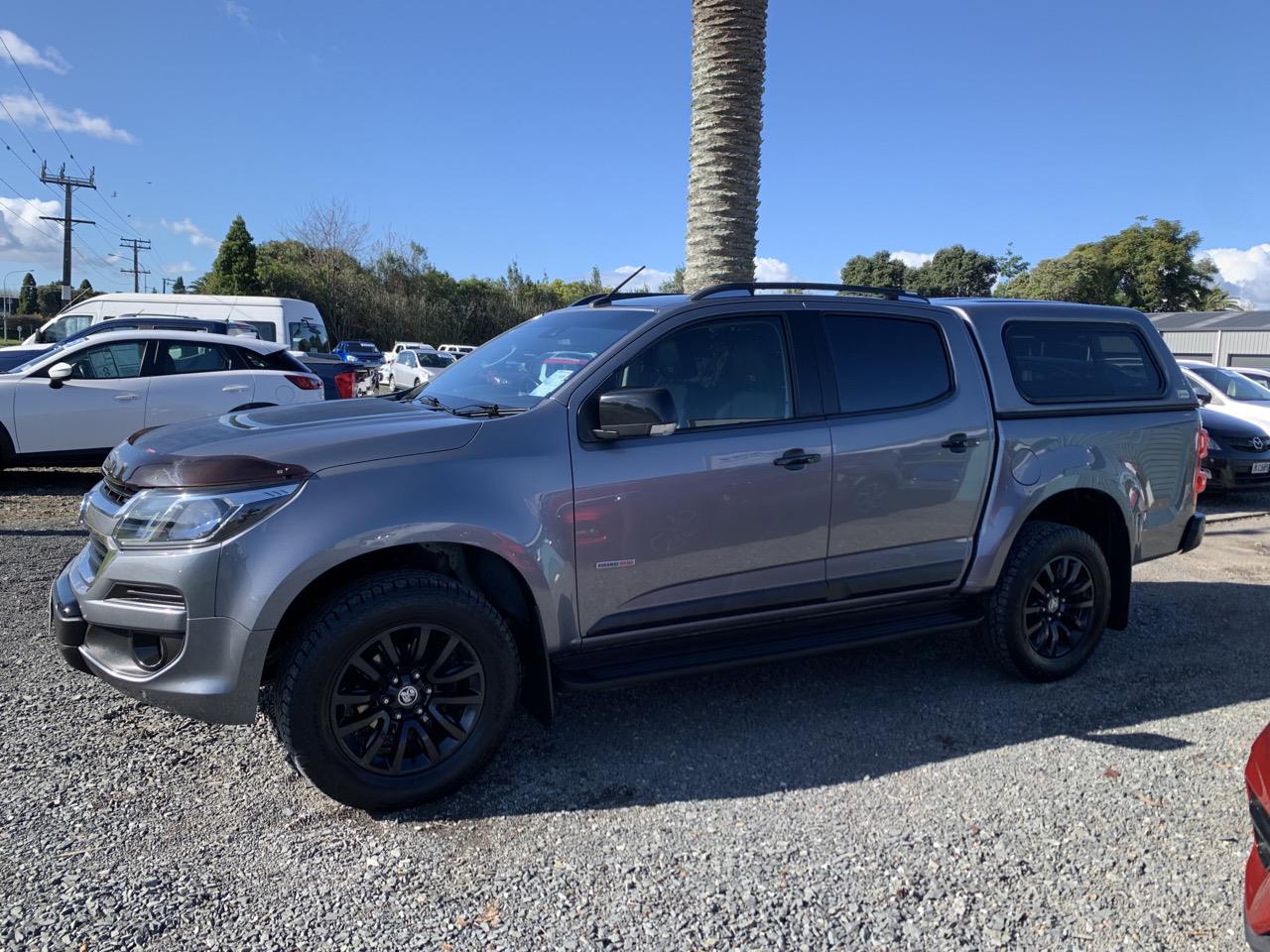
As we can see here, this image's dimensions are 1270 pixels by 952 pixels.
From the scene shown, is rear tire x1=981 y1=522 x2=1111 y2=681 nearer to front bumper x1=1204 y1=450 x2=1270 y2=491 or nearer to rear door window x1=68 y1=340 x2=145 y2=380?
front bumper x1=1204 y1=450 x2=1270 y2=491

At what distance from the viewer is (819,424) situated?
13.3ft

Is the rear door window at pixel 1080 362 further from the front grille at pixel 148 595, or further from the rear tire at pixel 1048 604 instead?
the front grille at pixel 148 595

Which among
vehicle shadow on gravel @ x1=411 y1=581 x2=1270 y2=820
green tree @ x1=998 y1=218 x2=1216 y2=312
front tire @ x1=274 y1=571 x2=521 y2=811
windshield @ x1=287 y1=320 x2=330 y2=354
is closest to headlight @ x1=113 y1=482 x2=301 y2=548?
front tire @ x1=274 y1=571 x2=521 y2=811

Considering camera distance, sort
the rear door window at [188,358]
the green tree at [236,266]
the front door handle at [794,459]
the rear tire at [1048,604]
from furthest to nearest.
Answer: the green tree at [236,266], the rear door window at [188,358], the rear tire at [1048,604], the front door handle at [794,459]

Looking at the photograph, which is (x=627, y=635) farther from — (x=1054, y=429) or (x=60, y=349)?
(x=60, y=349)

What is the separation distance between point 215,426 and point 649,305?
1947 millimetres

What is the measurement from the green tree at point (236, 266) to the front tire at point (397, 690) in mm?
45285

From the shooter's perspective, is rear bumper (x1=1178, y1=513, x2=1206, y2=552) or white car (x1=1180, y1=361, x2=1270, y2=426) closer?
rear bumper (x1=1178, y1=513, x2=1206, y2=552)

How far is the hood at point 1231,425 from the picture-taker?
1069 centimetres

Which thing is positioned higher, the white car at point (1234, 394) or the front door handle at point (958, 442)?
the white car at point (1234, 394)

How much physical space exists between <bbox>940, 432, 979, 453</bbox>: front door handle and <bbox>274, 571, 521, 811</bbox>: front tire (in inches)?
89.9

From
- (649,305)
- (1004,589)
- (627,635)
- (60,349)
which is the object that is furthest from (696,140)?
(60,349)

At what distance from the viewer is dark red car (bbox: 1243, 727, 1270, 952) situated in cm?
216

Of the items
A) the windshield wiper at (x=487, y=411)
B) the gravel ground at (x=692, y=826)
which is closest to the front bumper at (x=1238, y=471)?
the gravel ground at (x=692, y=826)
